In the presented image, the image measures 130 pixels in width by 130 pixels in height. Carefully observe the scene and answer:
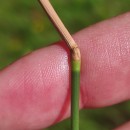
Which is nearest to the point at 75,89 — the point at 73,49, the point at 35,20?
the point at 73,49

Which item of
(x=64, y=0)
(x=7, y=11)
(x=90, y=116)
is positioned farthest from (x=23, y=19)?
(x=90, y=116)

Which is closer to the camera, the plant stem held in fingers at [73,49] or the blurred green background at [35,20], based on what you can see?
the plant stem held in fingers at [73,49]

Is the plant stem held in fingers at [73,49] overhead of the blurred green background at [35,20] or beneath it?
overhead

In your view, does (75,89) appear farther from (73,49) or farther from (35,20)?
(35,20)

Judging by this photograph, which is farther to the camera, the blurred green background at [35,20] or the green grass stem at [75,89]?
the blurred green background at [35,20]

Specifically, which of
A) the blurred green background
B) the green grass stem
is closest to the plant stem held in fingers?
the green grass stem

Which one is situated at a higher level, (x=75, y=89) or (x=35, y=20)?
(x=75, y=89)

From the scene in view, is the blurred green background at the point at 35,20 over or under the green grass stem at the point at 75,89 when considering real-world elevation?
under

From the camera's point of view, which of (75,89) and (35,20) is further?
(35,20)

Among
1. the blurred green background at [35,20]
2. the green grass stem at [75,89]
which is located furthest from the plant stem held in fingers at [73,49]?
the blurred green background at [35,20]

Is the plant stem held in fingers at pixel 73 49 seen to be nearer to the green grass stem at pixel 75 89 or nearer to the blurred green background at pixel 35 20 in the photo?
the green grass stem at pixel 75 89
